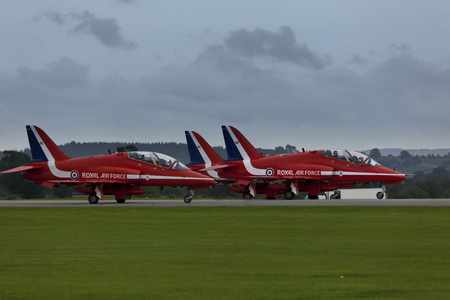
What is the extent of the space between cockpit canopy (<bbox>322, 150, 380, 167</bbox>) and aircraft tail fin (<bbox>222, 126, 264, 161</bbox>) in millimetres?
6506

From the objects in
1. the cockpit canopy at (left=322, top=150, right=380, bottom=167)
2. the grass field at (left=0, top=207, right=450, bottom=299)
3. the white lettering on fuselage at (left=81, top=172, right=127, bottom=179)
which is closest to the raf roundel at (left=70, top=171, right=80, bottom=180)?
the white lettering on fuselage at (left=81, top=172, right=127, bottom=179)

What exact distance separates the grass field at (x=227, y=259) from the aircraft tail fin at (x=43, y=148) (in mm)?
28631

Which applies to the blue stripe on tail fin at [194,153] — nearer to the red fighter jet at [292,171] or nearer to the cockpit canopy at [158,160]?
the red fighter jet at [292,171]

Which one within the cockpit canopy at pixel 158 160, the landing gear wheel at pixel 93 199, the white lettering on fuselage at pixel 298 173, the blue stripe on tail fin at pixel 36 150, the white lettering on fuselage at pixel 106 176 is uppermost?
the blue stripe on tail fin at pixel 36 150

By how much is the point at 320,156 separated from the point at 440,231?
128ft

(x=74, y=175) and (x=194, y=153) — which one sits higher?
(x=194, y=153)

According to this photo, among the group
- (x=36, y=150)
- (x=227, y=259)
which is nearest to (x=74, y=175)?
(x=36, y=150)

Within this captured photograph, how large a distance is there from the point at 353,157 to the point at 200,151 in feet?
47.5

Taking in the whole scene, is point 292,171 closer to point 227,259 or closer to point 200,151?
point 200,151

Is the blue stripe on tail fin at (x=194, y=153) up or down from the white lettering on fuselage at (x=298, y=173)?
up

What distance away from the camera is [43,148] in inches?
2491

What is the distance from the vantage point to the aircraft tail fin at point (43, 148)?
6309cm

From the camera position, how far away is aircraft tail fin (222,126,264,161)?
2771 inches

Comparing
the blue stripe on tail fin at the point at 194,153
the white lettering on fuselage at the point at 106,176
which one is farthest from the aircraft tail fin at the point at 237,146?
the white lettering on fuselage at the point at 106,176
